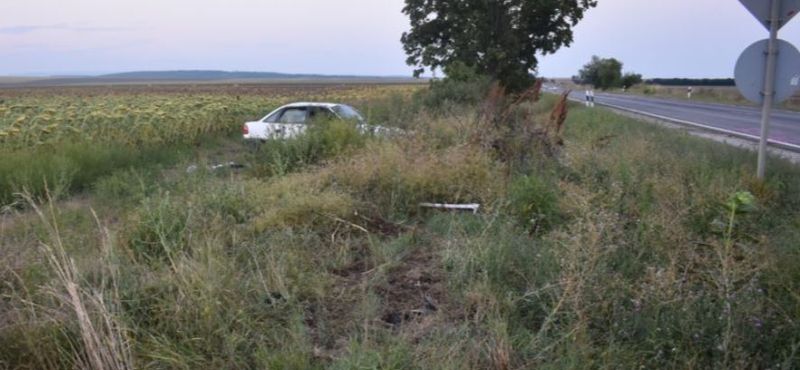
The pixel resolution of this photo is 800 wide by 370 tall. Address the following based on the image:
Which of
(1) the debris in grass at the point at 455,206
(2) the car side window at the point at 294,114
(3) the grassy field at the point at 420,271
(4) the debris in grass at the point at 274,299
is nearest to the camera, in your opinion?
(3) the grassy field at the point at 420,271

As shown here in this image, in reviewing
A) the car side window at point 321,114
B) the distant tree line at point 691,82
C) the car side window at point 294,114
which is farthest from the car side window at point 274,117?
the distant tree line at point 691,82

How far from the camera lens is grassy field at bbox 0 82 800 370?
362 cm

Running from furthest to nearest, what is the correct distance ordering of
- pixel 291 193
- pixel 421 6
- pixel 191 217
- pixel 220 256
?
pixel 421 6
pixel 291 193
pixel 191 217
pixel 220 256

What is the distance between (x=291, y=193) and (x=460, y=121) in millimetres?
4523

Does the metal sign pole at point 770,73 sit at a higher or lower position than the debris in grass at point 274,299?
higher

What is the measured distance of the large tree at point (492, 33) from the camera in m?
30.1

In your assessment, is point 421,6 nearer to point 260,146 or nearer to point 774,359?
point 260,146

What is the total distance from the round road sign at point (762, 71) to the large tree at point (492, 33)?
21892 millimetres

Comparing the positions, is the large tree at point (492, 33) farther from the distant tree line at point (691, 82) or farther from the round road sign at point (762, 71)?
the distant tree line at point (691, 82)

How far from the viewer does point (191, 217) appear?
18.0 ft

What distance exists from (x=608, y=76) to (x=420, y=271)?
95.4 metres

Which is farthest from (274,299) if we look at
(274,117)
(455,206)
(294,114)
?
(274,117)

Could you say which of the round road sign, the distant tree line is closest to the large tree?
the round road sign

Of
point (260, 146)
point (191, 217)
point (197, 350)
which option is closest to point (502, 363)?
point (197, 350)
